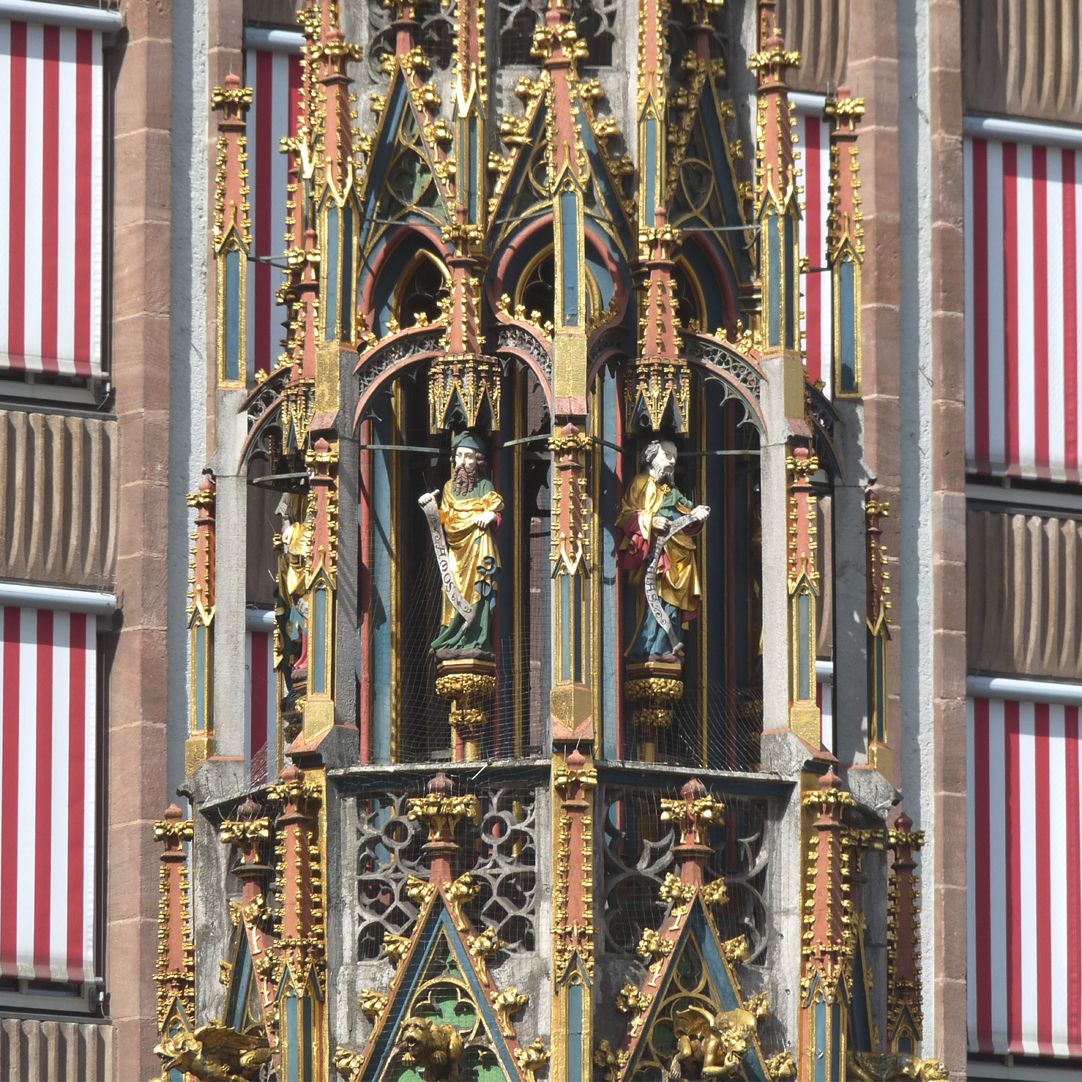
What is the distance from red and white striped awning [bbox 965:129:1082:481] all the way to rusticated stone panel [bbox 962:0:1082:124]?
575mm

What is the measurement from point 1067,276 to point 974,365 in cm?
214

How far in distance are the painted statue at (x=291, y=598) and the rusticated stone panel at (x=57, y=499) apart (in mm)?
17682

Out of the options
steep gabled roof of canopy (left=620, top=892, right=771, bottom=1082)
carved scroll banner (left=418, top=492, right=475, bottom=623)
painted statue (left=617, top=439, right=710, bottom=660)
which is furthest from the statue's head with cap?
steep gabled roof of canopy (left=620, top=892, right=771, bottom=1082)

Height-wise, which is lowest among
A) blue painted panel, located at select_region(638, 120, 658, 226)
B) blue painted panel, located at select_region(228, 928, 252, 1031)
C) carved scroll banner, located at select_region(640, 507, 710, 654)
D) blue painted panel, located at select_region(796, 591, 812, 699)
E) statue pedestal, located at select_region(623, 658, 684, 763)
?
blue painted panel, located at select_region(228, 928, 252, 1031)

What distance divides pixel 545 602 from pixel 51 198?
67.0 ft

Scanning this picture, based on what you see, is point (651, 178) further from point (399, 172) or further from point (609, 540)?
point (609, 540)

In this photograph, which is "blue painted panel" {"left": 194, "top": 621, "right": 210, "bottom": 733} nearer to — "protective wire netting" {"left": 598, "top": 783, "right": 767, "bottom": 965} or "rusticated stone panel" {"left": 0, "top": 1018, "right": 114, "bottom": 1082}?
"protective wire netting" {"left": 598, "top": 783, "right": 767, "bottom": 965}

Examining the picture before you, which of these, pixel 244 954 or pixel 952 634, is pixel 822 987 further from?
pixel 952 634

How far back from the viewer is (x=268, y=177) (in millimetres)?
57312

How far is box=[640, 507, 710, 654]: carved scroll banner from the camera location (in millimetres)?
37156

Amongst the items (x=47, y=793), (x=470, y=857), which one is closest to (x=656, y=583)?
(x=470, y=857)

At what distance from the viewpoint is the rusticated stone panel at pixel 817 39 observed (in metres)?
60.6

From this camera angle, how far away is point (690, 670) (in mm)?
37844

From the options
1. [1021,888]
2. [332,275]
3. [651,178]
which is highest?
[651,178]
